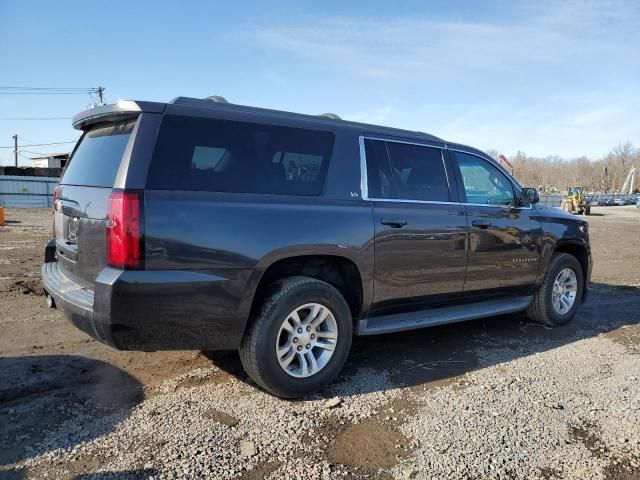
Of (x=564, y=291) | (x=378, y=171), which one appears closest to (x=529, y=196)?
(x=564, y=291)

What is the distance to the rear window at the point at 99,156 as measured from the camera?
3.35 meters

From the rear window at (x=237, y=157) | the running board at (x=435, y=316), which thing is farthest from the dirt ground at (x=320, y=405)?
the rear window at (x=237, y=157)

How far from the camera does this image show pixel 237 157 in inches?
138

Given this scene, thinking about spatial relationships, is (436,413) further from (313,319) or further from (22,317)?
(22,317)

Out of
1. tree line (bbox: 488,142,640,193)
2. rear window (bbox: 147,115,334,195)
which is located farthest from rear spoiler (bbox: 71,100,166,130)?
tree line (bbox: 488,142,640,193)

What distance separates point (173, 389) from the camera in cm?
374

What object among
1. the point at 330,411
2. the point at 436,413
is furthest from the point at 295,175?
the point at 436,413

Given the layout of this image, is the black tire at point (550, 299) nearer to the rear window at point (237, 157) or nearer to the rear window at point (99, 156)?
the rear window at point (237, 157)

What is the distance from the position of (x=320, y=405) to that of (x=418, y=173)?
2212 mm

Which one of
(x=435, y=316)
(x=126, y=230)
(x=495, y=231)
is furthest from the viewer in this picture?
(x=495, y=231)

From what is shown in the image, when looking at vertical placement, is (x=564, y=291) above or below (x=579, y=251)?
below

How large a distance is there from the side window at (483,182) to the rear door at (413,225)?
10.3 inches

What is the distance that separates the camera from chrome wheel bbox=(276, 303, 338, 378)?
361 centimetres

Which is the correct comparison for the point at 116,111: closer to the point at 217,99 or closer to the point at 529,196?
the point at 217,99
